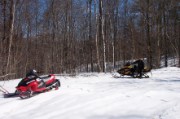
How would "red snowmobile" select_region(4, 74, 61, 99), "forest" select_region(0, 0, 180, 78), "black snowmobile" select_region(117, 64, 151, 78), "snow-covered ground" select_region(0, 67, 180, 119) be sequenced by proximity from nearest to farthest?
1. "snow-covered ground" select_region(0, 67, 180, 119)
2. "red snowmobile" select_region(4, 74, 61, 99)
3. "black snowmobile" select_region(117, 64, 151, 78)
4. "forest" select_region(0, 0, 180, 78)

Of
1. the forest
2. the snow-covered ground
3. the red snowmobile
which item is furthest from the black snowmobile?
the forest

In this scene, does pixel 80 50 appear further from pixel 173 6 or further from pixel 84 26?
pixel 173 6

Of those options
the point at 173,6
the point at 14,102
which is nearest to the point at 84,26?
the point at 173,6

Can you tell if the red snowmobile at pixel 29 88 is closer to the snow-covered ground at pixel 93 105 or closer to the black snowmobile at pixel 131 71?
the snow-covered ground at pixel 93 105

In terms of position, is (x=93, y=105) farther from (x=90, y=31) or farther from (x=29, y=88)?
(x=90, y=31)

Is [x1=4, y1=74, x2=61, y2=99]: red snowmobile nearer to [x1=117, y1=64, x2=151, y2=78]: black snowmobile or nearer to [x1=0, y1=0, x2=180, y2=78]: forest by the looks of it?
[x1=117, y1=64, x2=151, y2=78]: black snowmobile

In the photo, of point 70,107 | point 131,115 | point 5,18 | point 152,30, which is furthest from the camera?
point 152,30

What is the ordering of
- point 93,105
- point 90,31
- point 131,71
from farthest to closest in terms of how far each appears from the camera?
point 90,31 → point 131,71 → point 93,105

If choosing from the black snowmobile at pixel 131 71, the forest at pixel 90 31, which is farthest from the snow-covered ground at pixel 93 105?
the forest at pixel 90 31

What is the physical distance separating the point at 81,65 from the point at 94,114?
37694 mm

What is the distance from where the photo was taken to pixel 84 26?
4222 centimetres

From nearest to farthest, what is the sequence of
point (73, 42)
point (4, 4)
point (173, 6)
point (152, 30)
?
point (4, 4) → point (173, 6) → point (152, 30) → point (73, 42)

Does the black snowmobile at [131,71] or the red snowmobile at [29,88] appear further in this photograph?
the black snowmobile at [131,71]

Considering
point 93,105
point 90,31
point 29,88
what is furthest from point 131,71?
point 90,31
